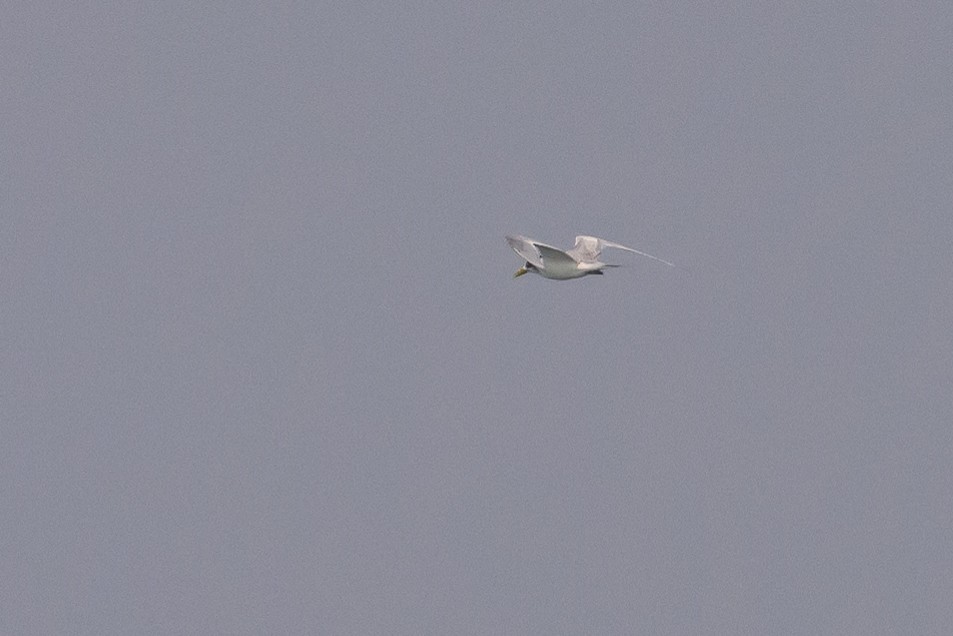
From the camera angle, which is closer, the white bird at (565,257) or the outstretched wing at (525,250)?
the white bird at (565,257)

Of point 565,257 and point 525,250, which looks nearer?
point 565,257

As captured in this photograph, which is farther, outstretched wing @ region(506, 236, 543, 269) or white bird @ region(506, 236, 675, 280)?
outstretched wing @ region(506, 236, 543, 269)
